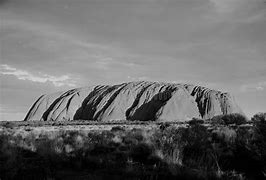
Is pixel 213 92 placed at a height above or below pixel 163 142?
above

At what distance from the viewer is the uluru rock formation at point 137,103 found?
99.1 m

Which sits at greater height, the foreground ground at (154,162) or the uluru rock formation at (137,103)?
the uluru rock formation at (137,103)

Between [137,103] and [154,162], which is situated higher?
[137,103]

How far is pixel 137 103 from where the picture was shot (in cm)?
10706

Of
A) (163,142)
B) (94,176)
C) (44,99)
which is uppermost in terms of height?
(44,99)

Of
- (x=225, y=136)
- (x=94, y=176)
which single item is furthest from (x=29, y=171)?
(x=225, y=136)

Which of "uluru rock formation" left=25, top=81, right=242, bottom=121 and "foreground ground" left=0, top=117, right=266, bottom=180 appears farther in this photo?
"uluru rock formation" left=25, top=81, right=242, bottom=121

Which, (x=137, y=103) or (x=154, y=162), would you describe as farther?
(x=137, y=103)

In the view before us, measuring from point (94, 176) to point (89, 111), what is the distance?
103560 millimetres

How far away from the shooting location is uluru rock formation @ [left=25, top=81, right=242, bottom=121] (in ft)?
325

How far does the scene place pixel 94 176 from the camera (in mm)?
7789

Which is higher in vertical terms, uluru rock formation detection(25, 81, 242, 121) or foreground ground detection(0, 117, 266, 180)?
uluru rock formation detection(25, 81, 242, 121)

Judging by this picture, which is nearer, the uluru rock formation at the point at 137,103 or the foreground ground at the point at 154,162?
the foreground ground at the point at 154,162

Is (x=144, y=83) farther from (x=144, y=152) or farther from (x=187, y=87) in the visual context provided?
(x=144, y=152)
